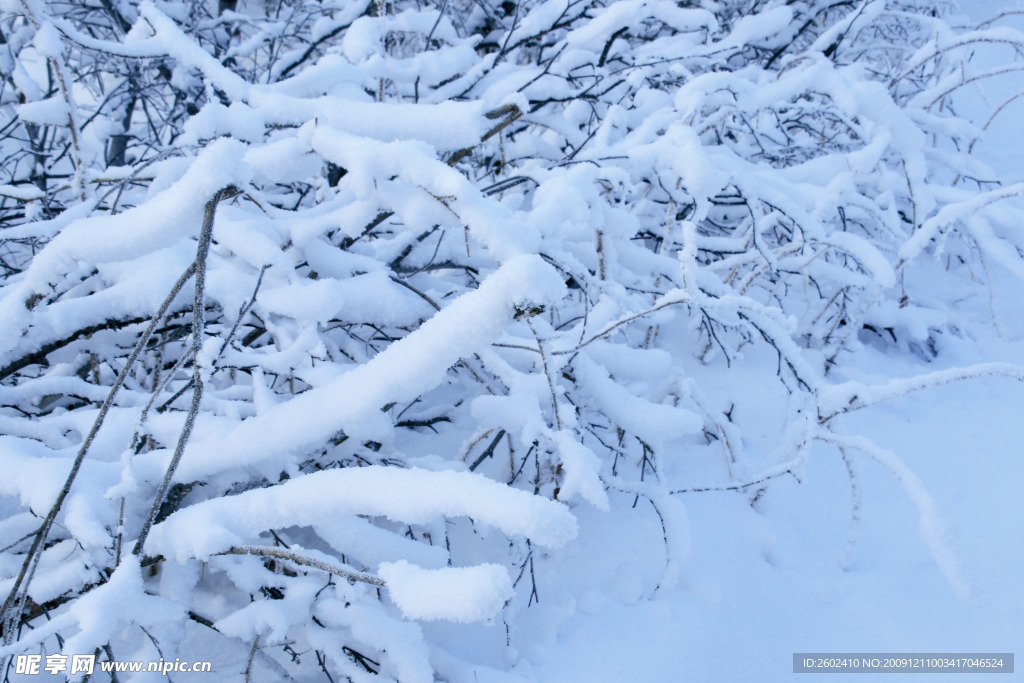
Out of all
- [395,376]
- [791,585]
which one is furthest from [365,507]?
[791,585]

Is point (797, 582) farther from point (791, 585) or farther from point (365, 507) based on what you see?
point (365, 507)

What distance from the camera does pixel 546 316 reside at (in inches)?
59.3

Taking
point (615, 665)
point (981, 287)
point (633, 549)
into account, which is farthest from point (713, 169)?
point (981, 287)

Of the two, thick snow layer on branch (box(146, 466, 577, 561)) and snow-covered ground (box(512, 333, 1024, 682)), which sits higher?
thick snow layer on branch (box(146, 466, 577, 561))

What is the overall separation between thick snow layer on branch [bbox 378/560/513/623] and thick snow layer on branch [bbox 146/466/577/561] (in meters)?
0.06

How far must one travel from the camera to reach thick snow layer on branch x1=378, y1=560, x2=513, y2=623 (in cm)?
52

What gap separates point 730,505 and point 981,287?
6.46 feet

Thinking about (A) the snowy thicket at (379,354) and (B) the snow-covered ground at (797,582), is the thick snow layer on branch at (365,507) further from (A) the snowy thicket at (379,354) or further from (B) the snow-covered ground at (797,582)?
(B) the snow-covered ground at (797,582)

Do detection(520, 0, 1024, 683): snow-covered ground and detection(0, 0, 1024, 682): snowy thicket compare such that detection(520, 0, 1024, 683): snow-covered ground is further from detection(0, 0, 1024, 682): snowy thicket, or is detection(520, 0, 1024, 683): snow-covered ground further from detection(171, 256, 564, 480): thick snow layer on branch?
detection(171, 256, 564, 480): thick snow layer on branch

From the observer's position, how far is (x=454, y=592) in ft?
1.74

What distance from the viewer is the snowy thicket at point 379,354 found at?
660 millimetres

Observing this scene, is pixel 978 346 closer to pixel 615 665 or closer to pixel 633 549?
pixel 633 549

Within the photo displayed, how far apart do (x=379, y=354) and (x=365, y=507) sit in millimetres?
A: 178

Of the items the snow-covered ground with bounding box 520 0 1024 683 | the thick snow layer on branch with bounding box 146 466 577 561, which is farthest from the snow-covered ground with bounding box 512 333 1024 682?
the thick snow layer on branch with bounding box 146 466 577 561
